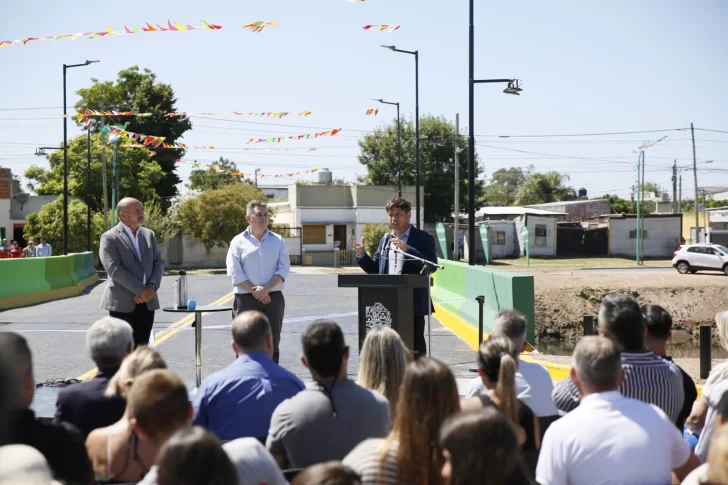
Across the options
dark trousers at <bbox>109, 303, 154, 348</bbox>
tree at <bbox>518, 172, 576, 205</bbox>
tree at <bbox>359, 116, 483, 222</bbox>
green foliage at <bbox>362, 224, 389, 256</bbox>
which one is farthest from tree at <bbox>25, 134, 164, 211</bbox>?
tree at <bbox>518, 172, 576, 205</bbox>

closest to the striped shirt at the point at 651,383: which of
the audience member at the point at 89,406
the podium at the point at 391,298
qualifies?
the audience member at the point at 89,406

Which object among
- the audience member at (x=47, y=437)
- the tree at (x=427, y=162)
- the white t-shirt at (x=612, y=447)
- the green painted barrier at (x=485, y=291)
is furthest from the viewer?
the tree at (x=427, y=162)

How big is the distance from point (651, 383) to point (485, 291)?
9.56m

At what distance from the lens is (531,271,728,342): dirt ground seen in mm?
25406

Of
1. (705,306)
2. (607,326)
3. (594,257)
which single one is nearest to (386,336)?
(607,326)

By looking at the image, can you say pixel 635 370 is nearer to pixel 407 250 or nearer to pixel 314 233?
pixel 407 250

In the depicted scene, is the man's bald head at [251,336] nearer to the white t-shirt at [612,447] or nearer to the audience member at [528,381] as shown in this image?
the audience member at [528,381]

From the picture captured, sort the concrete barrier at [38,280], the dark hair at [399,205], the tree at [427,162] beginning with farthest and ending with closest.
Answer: the tree at [427,162]
the concrete barrier at [38,280]
the dark hair at [399,205]

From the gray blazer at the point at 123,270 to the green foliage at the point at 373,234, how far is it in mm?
44486

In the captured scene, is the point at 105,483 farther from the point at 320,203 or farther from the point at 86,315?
the point at 320,203

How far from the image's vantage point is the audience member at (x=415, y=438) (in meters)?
3.25

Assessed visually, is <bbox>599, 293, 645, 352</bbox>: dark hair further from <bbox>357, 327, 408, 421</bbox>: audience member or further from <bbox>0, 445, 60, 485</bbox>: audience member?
<bbox>0, 445, 60, 485</bbox>: audience member

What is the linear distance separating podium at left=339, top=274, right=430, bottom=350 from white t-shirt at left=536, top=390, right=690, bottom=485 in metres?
4.54

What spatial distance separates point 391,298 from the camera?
8.46m
